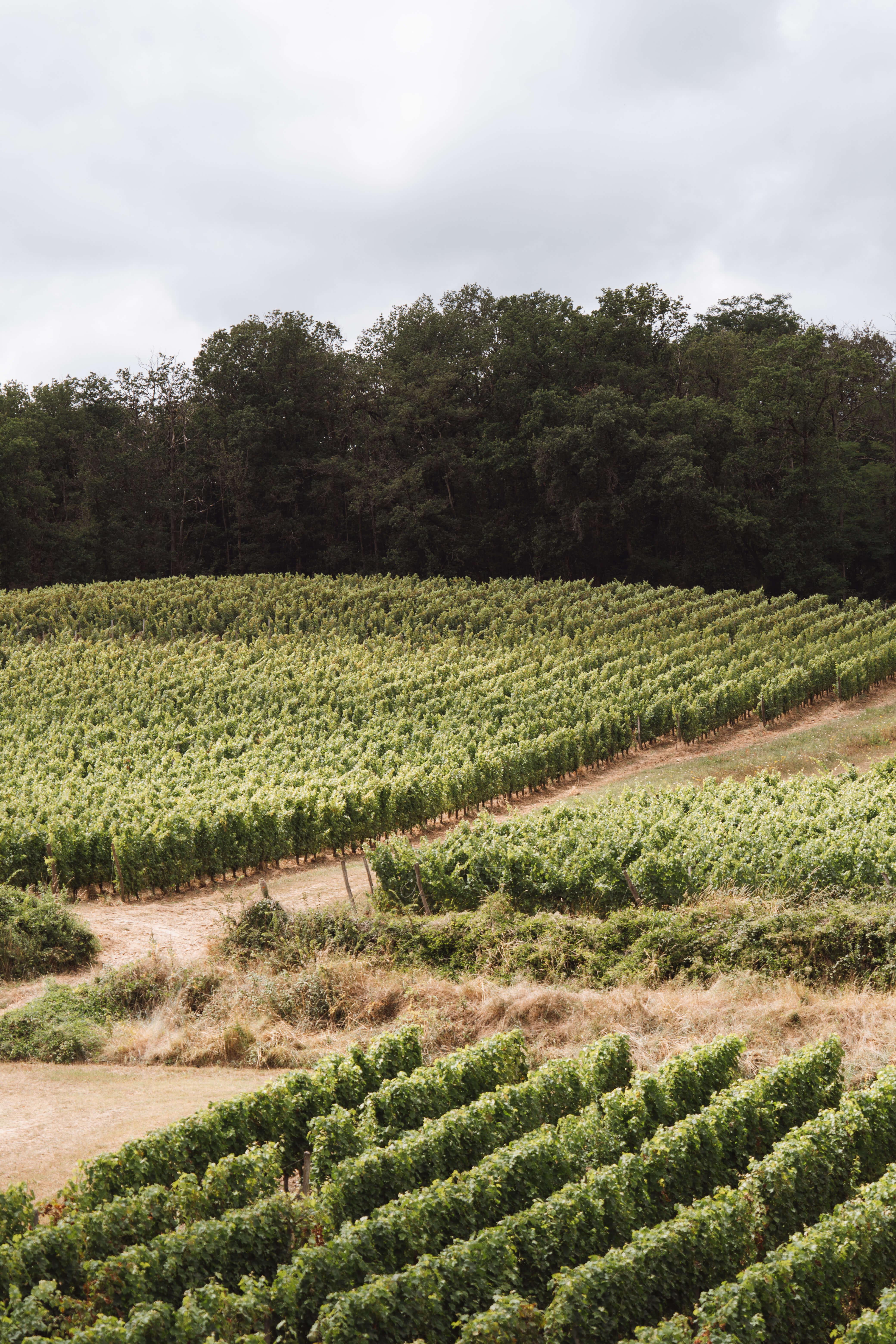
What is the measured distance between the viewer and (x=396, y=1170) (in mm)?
8312

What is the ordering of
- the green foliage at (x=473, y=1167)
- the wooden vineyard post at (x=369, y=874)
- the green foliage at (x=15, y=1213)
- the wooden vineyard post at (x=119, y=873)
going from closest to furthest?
the green foliage at (x=473, y=1167)
the green foliage at (x=15, y=1213)
the wooden vineyard post at (x=369, y=874)
the wooden vineyard post at (x=119, y=873)

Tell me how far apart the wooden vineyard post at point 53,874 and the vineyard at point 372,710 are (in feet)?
0.36

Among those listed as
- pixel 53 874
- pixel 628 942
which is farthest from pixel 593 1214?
pixel 53 874

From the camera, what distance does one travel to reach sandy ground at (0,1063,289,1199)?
9.73 metres

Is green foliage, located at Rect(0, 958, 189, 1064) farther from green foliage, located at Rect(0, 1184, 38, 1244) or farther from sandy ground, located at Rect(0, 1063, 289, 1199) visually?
green foliage, located at Rect(0, 1184, 38, 1244)

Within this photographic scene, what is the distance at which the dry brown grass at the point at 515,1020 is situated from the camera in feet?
36.5

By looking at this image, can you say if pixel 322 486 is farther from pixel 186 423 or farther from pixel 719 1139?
pixel 719 1139

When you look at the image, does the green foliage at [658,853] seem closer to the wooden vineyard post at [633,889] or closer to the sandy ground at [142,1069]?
the wooden vineyard post at [633,889]

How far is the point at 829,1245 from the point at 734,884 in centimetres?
809

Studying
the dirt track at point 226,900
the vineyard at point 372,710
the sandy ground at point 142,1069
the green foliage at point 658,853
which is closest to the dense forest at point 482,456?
the vineyard at point 372,710

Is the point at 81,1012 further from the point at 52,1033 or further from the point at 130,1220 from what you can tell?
the point at 130,1220

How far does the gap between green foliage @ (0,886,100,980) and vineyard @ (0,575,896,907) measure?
3.39 meters

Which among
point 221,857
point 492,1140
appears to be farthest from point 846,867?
point 221,857

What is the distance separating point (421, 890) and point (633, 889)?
3580 millimetres
